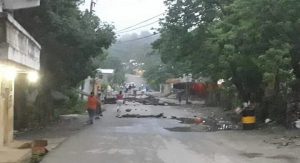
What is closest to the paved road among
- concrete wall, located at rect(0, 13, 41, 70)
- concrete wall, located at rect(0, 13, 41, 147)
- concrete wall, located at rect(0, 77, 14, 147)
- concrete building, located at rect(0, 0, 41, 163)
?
concrete building, located at rect(0, 0, 41, 163)

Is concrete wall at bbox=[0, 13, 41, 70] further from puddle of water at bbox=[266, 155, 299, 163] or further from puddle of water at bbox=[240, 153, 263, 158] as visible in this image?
puddle of water at bbox=[266, 155, 299, 163]

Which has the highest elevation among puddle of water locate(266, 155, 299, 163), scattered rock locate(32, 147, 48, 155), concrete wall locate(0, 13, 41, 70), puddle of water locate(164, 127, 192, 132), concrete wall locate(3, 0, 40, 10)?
concrete wall locate(3, 0, 40, 10)

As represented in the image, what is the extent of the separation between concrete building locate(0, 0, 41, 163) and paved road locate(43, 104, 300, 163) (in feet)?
4.84

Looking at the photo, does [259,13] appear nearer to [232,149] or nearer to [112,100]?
[232,149]

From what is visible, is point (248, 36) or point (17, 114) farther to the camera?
point (17, 114)

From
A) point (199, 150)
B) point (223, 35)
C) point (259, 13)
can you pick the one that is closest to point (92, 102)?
point (223, 35)

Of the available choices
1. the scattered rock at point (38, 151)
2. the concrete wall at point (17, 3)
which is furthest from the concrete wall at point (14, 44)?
the scattered rock at point (38, 151)

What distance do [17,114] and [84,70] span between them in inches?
221

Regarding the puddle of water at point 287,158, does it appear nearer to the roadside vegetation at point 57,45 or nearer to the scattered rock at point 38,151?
the scattered rock at point 38,151

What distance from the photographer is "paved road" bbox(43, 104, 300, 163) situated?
1605 centimetres

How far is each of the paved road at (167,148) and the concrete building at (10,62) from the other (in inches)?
58.0

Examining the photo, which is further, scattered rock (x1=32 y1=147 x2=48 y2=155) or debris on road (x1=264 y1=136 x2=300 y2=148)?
debris on road (x1=264 y1=136 x2=300 y2=148)

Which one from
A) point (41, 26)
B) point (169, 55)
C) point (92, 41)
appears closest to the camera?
point (41, 26)

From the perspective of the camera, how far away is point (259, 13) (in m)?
→ 24.2
